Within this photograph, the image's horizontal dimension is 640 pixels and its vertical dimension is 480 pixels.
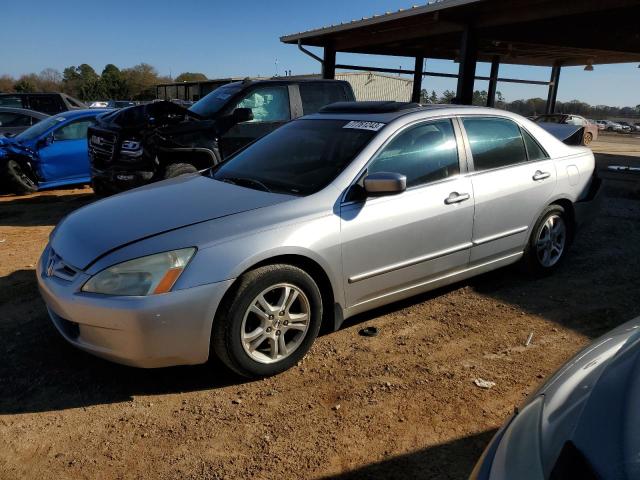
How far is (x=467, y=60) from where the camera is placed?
1209 cm

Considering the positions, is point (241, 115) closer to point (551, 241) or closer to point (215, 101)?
point (215, 101)

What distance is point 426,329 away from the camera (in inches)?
149

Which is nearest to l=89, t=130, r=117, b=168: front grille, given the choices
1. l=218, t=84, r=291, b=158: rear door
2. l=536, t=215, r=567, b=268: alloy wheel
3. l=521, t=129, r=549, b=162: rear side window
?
l=218, t=84, r=291, b=158: rear door

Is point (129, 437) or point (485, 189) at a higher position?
point (485, 189)

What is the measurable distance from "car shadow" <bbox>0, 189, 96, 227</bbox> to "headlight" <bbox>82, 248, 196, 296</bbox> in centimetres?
488

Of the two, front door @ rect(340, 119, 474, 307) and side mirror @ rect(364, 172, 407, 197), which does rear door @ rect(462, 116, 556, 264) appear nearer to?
front door @ rect(340, 119, 474, 307)

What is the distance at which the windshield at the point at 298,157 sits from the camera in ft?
11.6

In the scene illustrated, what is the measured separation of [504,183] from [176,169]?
4039 millimetres

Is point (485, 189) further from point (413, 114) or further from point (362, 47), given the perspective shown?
point (362, 47)

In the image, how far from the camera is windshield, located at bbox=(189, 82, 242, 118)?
7.08 metres

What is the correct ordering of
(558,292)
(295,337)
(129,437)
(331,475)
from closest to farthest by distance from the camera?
1. (331,475)
2. (129,437)
3. (295,337)
4. (558,292)

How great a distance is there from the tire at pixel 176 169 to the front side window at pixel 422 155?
3.43 m

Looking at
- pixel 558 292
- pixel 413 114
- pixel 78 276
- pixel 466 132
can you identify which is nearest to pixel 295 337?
pixel 78 276

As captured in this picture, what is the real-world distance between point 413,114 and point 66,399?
3.00 meters
